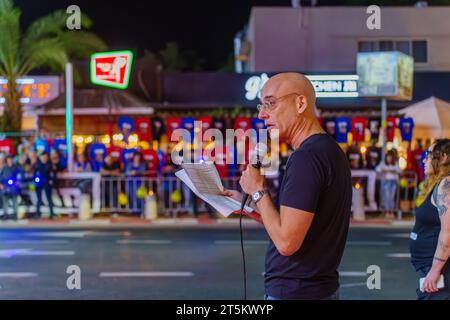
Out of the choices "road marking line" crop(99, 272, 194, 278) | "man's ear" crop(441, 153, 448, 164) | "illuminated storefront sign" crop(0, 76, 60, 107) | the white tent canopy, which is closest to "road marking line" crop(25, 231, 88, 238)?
"road marking line" crop(99, 272, 194, 278)

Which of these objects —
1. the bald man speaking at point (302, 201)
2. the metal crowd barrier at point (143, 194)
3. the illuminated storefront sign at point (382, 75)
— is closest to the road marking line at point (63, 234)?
the metal crowd barrier at point (143, 194)

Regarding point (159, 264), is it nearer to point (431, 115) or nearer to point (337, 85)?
point (431, 115)

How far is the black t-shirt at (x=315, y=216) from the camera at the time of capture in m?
3.05

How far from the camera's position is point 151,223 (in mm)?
16453

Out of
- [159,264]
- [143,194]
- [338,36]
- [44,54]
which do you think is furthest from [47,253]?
[338,36]

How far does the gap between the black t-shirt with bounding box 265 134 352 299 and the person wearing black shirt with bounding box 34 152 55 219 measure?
14.2 meters

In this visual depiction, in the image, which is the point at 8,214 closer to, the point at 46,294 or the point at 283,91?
the point at 46,294

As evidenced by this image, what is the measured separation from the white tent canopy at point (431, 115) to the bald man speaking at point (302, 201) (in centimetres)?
1872

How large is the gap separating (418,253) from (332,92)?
18.3 meters

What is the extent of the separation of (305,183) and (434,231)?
5.78 feet

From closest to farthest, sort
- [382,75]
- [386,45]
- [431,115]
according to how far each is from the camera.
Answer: [382,75] → [431,115] → [386,45]

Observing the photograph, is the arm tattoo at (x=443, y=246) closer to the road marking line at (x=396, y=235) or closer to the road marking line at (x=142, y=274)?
the road marking line at (x=142, y=274)

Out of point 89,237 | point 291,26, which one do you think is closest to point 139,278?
point 89,237

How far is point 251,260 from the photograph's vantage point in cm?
1052
